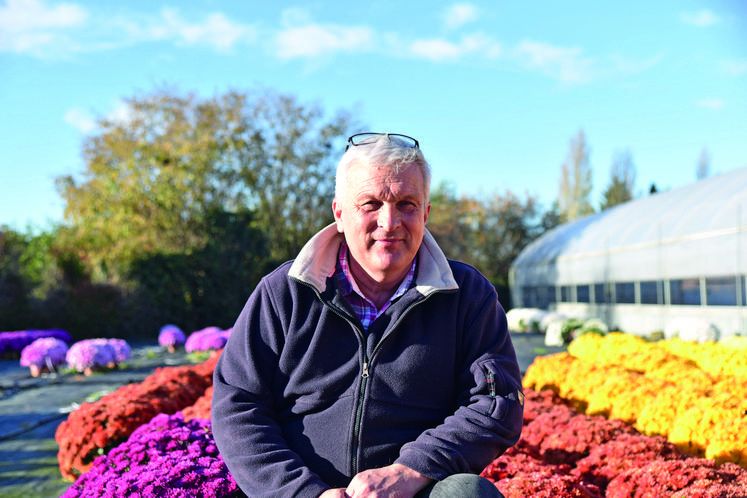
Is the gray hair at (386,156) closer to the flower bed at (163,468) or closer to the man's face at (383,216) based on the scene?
the man's face at (383,216)

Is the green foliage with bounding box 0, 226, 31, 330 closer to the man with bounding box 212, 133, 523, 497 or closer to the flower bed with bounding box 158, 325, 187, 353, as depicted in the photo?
the flower bed with bounding box 158, 325, 187, 353

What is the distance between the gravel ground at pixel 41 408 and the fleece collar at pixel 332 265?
2.75 metres

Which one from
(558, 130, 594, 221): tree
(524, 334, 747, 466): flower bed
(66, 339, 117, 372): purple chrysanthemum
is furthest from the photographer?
(558, 130, 594, 221): tree

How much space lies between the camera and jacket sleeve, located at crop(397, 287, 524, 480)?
5.50 feet

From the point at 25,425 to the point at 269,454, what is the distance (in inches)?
179

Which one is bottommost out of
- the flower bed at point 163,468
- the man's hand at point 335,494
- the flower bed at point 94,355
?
the flower bed at point 94,355

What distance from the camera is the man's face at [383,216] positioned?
71.0 inches

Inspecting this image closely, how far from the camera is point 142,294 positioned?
43.9 feet

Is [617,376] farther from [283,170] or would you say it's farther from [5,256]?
[283,170]

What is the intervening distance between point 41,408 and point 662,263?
1090cm

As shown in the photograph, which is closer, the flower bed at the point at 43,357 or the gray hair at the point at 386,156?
the gray hair at the point at 386,156

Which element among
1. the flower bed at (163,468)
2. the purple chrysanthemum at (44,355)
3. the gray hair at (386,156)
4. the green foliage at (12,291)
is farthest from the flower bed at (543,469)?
the green foliage at (12,291)

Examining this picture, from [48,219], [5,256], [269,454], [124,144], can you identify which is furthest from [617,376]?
[48,219]

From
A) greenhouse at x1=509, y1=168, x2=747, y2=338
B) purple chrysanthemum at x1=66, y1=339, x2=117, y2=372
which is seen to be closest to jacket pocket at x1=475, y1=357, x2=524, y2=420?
purple chrysanthemum at x1=66, y1=339, x2=117, y2=372
